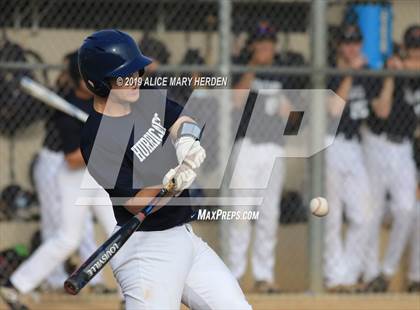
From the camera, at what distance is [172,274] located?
4375mm

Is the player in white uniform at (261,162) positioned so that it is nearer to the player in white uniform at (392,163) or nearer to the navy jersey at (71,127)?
the player in white uniform at (392,163)

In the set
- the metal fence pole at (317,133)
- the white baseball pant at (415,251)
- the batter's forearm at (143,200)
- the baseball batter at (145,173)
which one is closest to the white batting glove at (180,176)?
the baseball batter at (145,173)

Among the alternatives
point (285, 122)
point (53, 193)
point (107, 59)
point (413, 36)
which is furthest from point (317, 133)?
point (107, 59)

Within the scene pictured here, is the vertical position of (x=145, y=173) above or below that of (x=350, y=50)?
above

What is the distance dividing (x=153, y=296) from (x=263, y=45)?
13.5 ft

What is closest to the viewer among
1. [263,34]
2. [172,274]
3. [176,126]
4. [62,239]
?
[172,274]

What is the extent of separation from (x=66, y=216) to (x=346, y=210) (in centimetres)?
234

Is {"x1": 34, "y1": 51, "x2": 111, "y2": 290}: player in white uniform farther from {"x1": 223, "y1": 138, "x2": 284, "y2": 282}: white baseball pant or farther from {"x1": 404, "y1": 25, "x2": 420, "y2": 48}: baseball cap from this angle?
{"x1": 404, "y1": 25, "x2": 420, "y2": 48}: baseball cap

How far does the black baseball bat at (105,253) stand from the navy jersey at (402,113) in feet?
13.7

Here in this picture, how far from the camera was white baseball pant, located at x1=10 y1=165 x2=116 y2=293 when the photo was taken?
723cm

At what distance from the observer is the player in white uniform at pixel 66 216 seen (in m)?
7.16

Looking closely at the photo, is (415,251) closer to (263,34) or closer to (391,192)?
(391,192)

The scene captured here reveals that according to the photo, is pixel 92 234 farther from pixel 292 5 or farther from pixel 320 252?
pixel 292 5

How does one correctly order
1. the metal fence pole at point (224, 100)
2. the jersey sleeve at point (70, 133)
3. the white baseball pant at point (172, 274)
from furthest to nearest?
the metal fence pole at point (224, 100) < the jersey sleeve at point (70, 133) < the white baseball pant at point (172, 274)
